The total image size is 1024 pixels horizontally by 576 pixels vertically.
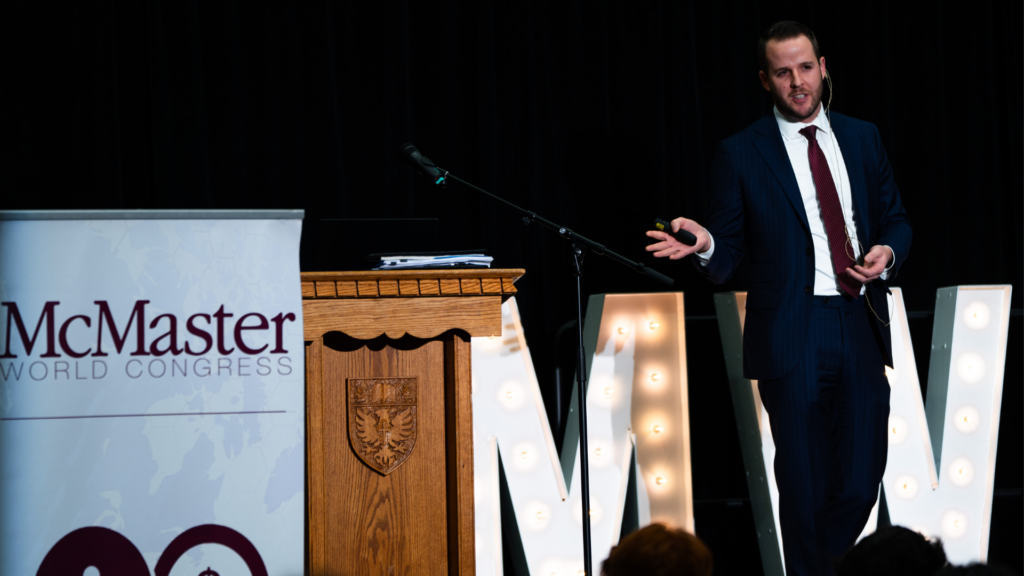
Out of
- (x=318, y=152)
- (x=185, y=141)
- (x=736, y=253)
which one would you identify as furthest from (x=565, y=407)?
(x=185, y=141)

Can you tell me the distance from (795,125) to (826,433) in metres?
0.83

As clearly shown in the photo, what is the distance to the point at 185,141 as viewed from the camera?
9.64ft

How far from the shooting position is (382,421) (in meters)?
1.91

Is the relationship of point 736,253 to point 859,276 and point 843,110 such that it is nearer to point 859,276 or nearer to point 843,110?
point 859,276

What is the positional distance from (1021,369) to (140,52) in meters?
3.68

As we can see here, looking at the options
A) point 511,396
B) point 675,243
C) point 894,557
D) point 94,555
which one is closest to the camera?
point 894,557

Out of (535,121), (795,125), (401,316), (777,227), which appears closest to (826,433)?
(777,227)

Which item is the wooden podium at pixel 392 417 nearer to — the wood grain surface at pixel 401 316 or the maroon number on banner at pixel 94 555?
the wood grain surface at pixel 401 316

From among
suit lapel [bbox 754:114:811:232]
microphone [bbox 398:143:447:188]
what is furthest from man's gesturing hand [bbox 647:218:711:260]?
microphone [bbox 398:143:447:188]

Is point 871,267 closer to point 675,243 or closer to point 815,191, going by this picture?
point 815,191

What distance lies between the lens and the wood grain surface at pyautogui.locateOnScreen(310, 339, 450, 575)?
1.89 metres

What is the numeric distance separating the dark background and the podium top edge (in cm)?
115

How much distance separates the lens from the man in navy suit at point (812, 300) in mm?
2195

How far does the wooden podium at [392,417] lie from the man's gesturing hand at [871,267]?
2.80 ft
